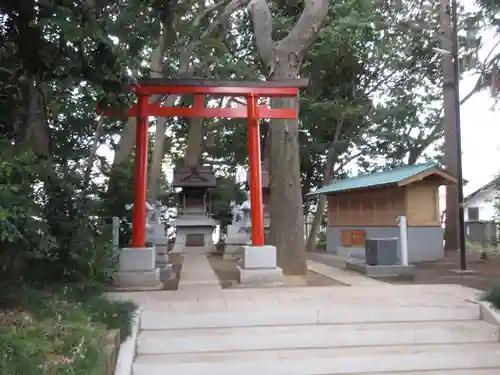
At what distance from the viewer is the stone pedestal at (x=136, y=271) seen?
8578 mm

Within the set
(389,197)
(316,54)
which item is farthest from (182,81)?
(316,54)

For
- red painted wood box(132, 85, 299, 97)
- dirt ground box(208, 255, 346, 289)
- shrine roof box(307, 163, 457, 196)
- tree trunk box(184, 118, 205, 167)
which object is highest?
tree trunk box(184, 118, 205, 167)

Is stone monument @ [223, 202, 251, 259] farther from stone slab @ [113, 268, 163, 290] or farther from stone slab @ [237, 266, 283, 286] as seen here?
stone slab @ [113, 268, 163, 290]

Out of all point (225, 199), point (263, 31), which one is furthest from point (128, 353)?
point (225, 199)

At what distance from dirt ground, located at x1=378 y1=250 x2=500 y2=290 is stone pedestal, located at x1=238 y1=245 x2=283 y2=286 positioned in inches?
94.7

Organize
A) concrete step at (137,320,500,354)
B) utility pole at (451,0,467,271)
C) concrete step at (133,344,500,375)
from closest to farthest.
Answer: concrete step at (133,344,500,375) < concrete step at (137,320,500,354) < utility pole at (451,0,467,271)

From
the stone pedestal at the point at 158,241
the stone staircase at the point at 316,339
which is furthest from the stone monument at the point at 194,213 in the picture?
the stone staircase at the point at 316,339

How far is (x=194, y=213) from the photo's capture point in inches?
813

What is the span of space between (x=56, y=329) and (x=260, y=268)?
15.9 feet

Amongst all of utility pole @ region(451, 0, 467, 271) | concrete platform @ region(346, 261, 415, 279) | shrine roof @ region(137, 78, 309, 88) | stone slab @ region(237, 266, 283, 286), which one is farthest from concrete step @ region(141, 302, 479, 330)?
utility pole @ region(451, 0, 467, 271)

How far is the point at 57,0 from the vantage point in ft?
17.3

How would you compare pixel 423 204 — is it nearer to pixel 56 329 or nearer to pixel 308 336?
pixel 308 336

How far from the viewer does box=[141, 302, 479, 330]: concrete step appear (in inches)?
241

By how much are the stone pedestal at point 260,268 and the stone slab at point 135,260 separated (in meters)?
1.64
